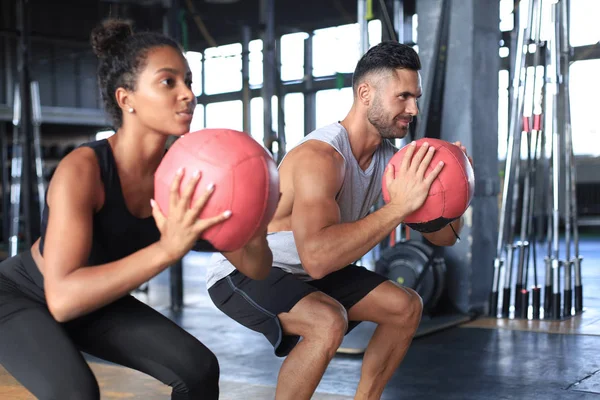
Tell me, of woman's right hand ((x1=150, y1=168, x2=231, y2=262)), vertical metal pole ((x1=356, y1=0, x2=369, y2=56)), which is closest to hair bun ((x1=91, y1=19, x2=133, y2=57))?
woman's right hand ((x1=150, y1=168, x2=231, y2=262))

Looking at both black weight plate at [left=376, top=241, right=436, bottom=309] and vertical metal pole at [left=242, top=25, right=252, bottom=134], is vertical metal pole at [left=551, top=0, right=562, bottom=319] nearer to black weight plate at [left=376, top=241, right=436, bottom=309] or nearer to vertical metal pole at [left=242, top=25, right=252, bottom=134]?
black weight plate at [left=376, top=241, right=436, bottom=309]

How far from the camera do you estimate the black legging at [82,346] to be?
148cm

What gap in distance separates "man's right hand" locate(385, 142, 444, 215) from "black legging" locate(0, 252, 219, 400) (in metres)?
0.65

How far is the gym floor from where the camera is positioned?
9.41ft

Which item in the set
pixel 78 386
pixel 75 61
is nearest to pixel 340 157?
pixel 78 386

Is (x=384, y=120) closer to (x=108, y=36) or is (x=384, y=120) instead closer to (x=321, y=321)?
(x=321, y=321)

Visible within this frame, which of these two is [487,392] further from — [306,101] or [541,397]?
[306,101]

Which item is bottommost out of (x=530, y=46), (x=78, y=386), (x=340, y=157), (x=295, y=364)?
(x=295, y=364)

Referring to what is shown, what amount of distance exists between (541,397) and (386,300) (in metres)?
0.96

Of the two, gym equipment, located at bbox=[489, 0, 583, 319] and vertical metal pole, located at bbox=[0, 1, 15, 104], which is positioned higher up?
vertical metal pole, located at bbox=[0, 1, 15, 104]

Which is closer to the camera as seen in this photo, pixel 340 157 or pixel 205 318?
pixel 340 157

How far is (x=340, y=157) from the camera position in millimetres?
2096

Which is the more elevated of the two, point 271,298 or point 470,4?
point 470,4

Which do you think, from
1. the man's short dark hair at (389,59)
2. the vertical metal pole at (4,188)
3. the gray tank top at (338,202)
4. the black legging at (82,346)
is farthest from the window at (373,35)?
the vertical metal pole at (4,188)
